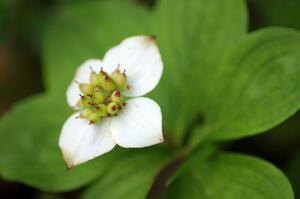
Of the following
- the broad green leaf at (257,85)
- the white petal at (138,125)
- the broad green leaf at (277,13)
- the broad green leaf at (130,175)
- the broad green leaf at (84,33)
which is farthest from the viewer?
the broad green leaf at (84,33)

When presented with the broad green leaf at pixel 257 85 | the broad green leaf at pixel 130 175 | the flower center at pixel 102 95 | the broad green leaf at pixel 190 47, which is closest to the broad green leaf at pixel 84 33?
the broad green leaf at pixel 190 47

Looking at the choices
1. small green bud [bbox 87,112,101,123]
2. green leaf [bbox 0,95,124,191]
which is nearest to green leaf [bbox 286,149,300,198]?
green leaf [bbox 0,95,124,191]

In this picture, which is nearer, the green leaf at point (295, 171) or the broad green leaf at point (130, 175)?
the broad green leaf at point (130, 175)

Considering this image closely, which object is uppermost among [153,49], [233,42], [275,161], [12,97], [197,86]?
[153,49]

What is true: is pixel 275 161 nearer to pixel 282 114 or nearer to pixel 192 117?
pixel 192 117

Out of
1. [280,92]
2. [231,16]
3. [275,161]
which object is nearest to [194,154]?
[280,92]

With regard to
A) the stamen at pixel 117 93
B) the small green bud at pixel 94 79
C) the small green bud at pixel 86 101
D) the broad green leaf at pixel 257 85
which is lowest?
the broad green leaf at pixel 257 85

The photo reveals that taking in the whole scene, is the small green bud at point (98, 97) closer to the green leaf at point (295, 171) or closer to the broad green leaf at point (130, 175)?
the broad green leaf at point (130, 175)

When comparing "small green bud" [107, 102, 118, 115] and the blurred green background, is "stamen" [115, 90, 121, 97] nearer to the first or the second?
"small green bud" [107, 102, 118, 115]
